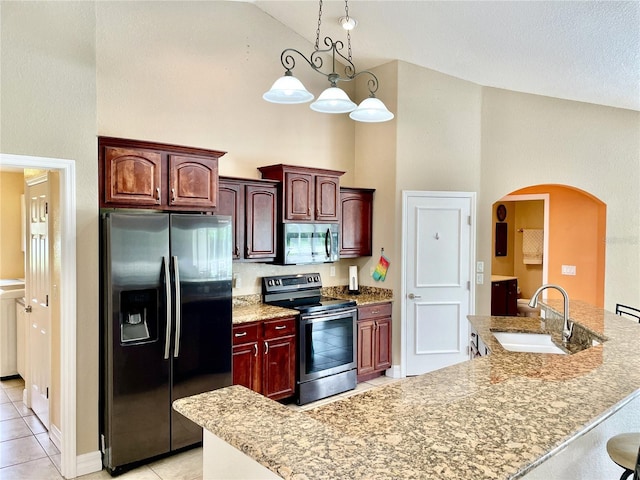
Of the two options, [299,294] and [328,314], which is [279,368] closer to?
[328,314]

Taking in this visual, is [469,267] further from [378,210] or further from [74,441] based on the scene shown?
[74,441]

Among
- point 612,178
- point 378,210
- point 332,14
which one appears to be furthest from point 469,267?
point 332,14

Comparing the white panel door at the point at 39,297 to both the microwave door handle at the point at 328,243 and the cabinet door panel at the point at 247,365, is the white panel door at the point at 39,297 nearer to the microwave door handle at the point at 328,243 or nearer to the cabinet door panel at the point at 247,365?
the cabinet door panel at the point at 247,365

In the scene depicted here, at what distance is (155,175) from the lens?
11.3ft

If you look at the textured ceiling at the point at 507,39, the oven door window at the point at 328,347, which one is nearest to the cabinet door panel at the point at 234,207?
the oven door window at the point at 328,347

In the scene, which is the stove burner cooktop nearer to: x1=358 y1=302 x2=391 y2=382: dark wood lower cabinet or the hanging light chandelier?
x1=358 y1=302 x2=391 y2=382: dark wood lower cabinet

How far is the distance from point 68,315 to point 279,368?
6.07 feet

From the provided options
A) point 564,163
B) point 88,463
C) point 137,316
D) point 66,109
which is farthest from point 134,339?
point 564,163

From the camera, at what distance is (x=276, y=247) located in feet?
14.8

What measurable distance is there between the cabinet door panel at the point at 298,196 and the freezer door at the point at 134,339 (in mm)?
1512

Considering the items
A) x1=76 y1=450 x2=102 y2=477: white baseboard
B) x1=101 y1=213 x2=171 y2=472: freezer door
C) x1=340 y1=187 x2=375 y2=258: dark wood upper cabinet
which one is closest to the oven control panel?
x1=340 y1=187 x2=375 y2=258: dark wood upper cabinet

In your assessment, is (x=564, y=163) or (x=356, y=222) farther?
(x=564, y=163)

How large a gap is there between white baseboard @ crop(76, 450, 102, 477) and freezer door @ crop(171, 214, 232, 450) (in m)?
0.52

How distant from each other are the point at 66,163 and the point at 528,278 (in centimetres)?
756
